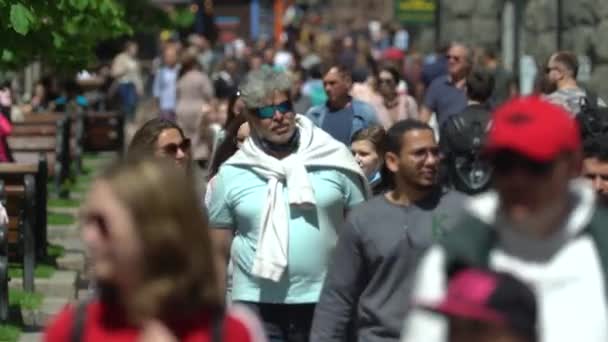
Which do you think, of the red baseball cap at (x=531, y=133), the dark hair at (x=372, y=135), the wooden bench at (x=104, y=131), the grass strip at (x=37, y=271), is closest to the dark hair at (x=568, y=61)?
the dark hair at (x=372, y=135)

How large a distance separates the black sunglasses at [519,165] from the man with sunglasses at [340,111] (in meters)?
10.5

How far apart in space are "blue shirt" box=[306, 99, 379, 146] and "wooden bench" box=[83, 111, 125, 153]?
43.0ft

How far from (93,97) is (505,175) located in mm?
32173

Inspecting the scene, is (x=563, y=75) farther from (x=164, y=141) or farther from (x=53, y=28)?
(x=164, y=141)

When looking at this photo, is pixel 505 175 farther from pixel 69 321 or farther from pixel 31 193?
pixel 31 193

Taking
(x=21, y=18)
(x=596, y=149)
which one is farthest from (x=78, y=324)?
(x=21, y=18)

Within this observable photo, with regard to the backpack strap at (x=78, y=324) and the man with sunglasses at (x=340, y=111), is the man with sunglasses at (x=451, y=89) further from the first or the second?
the backpack strap at (x=78, y=324)

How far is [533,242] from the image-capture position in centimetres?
476

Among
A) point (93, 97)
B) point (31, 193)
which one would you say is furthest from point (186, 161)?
point (93, 97)

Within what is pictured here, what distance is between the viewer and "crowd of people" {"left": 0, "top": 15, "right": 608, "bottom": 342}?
184 inches

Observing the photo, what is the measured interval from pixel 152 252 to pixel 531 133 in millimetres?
843

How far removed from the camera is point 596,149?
9445mm

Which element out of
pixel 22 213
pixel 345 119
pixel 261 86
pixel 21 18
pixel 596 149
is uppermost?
pixel 21 18

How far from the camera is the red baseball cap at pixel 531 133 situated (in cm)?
463
